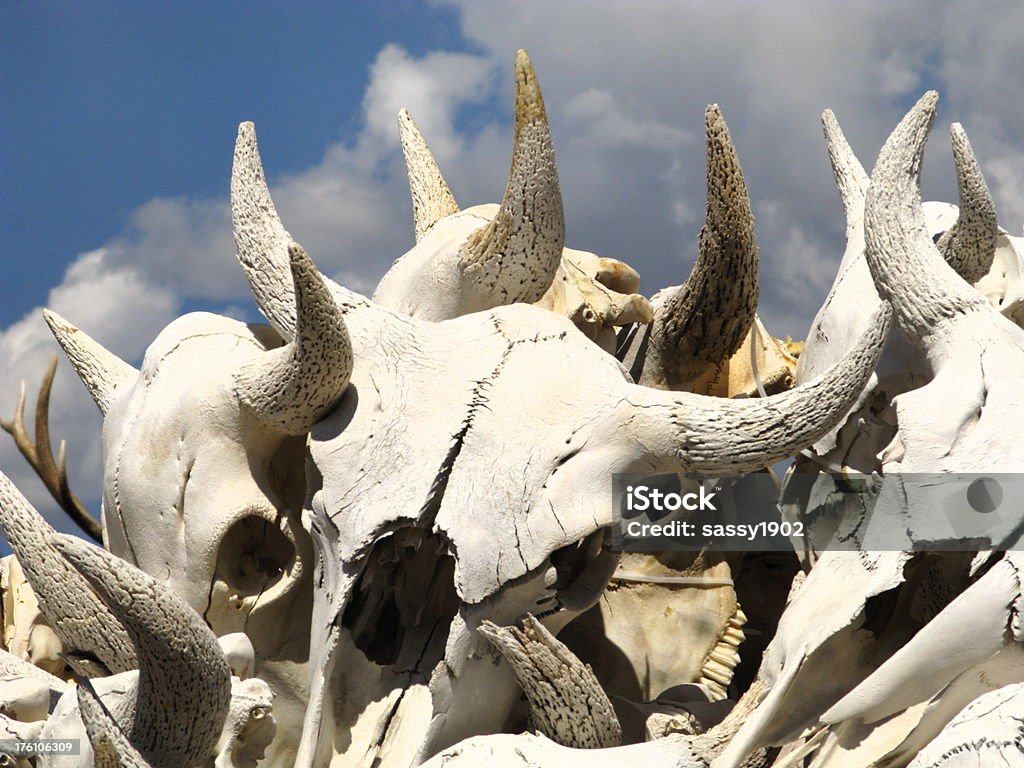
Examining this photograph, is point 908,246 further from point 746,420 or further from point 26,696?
point 26,696

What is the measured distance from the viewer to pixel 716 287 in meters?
4.91

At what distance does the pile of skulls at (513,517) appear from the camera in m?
A: 3.91

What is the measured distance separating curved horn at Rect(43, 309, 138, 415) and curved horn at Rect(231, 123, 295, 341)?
0.57m

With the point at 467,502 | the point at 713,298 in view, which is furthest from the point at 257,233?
the point at 713,298

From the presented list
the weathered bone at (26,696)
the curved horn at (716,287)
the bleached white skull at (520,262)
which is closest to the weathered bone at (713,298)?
the curved horn at (716,287)

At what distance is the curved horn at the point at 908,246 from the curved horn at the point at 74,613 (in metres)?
2.08

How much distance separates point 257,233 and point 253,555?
0.89 meters

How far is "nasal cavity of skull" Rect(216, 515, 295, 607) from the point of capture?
4652mm

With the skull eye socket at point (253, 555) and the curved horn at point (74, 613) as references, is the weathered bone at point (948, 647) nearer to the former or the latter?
the skull eye socket at point (253, 555)

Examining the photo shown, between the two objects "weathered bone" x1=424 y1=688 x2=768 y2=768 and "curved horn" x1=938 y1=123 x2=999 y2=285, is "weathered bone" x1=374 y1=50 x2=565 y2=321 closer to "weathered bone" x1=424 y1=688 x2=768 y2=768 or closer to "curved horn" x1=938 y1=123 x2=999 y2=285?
"curved horn" x1=938 y1=123 x2=999 y2=285

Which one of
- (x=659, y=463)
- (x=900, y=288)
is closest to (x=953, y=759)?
(x=659, y=463)

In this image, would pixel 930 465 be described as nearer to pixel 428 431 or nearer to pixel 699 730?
pixel 699 730

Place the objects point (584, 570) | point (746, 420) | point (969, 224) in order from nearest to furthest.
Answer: point (746, 420)
point (584, 570)
point (969, 224)

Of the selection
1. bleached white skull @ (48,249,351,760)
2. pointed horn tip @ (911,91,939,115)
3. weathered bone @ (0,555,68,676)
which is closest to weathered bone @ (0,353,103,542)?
weathered bone @ (0,555,68,676)
